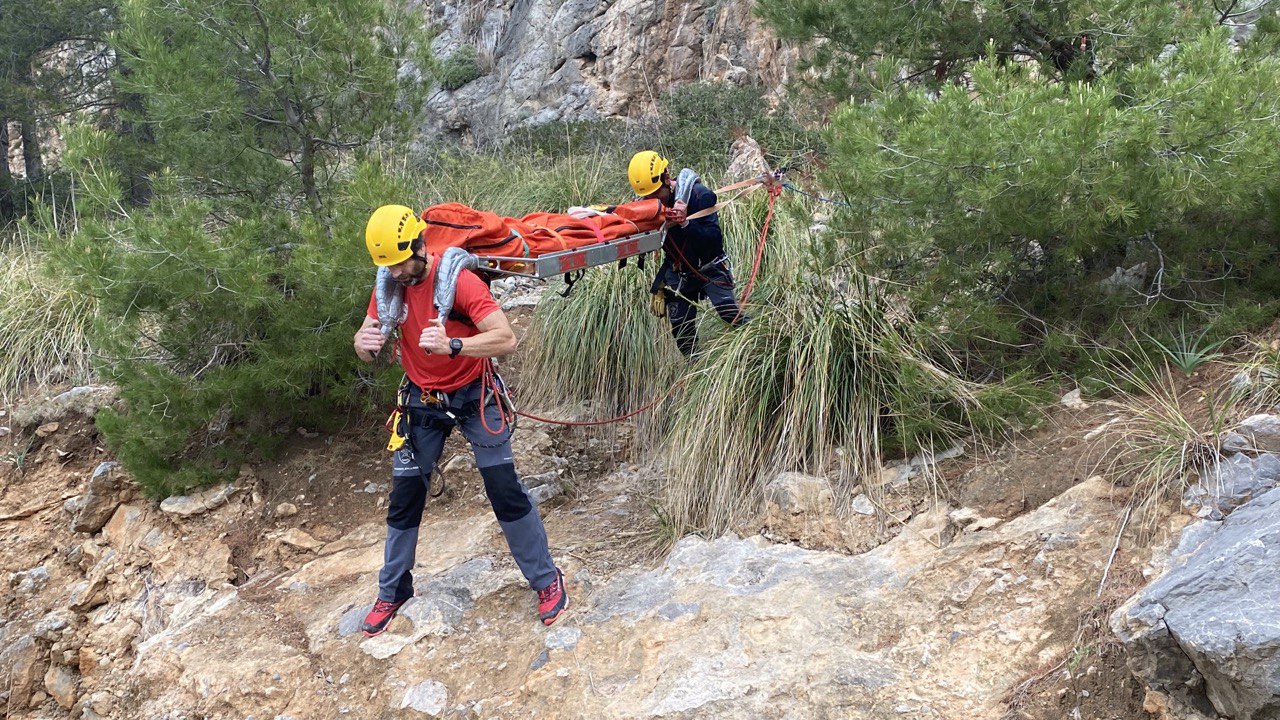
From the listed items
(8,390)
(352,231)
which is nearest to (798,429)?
(352,231)

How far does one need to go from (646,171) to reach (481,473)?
7.00ft

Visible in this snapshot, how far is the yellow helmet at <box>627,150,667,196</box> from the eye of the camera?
17.5 ft

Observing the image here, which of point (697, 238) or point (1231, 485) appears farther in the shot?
point (697, 238)

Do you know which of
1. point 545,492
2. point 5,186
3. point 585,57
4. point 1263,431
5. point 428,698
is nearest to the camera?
point 1263,431

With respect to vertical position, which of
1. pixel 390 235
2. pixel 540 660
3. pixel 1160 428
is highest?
pixel 390 235

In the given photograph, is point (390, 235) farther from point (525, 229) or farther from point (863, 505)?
point (863, 505)

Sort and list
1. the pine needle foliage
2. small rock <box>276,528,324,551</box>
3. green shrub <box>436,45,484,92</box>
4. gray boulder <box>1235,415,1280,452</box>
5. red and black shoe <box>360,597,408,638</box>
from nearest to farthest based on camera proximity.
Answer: gray boulder <box>1235,415,1280,452</box> → the pine needle foliage → red and black shoe <box>360,597,408,638</box> → small rock <box>276,528,324,551</box> → green shrub <box>436,45,484,92</box>

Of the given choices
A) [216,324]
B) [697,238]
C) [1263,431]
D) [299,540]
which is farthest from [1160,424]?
[216,324]

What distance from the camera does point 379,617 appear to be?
4.25m

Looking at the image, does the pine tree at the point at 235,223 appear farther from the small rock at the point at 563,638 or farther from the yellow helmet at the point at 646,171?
the small rock at the point at 563,638

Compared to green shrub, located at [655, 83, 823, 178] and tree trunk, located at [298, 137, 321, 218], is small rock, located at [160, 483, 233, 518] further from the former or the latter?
green shrub, located at [655, 83, 823, 178]

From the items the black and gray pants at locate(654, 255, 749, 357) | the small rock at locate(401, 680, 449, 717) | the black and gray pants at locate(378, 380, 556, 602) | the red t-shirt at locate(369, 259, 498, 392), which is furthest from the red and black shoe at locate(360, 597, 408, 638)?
the black and gray pants at locate(654, 255, 749, 357)

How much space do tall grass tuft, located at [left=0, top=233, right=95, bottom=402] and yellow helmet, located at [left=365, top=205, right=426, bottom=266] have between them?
4801 mm

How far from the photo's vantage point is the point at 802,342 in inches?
182
